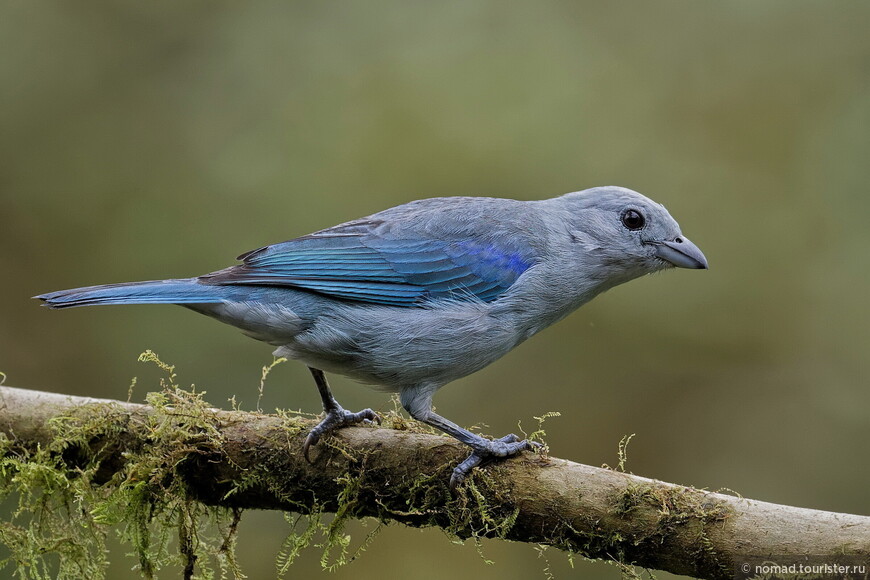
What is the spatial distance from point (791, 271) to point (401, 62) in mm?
4019

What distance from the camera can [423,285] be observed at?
4535 millimetres

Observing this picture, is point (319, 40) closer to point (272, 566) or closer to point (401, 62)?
point (401, 62)

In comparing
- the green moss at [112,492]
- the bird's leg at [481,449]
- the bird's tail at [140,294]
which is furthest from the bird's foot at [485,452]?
the bird's tail at [140,294]

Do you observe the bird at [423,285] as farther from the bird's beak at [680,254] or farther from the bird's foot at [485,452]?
the bird's foot at [485,452]

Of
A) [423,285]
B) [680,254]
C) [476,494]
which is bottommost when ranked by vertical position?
[476,494]

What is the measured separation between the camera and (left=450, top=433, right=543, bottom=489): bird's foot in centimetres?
377

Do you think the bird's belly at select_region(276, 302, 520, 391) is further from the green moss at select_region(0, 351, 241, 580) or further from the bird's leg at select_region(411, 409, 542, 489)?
the green moss at select_region(0, 351, 241, 580)

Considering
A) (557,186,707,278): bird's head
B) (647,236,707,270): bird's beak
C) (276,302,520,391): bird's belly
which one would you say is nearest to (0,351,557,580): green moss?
(276,302,520,391): bird's belly

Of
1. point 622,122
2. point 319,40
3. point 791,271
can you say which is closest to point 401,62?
point 319,40

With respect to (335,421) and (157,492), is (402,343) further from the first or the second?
(157,492)

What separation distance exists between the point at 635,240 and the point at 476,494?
1674 millimetres

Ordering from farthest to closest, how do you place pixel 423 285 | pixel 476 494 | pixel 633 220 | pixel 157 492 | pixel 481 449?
pixel 633 220, pixel 423 285, pixel 157 492, pixel 481 449, pixel 476 494

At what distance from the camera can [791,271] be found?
751 centimetres

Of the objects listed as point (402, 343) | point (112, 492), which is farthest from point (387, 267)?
point (112, 492)
